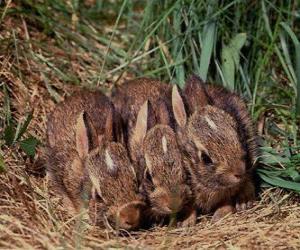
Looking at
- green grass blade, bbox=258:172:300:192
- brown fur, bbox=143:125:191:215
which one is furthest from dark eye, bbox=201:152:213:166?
green grass blade, bbox=258:172:300:192

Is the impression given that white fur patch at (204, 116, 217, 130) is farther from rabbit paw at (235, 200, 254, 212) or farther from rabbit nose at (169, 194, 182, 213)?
rabbit paw at (235, 200, 254, 212)

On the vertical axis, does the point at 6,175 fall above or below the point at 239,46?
below

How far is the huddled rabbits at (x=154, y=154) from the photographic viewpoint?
565 centimetres

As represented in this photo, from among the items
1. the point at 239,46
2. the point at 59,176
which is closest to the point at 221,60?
the point at 239,46

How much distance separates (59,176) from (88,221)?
0.59m

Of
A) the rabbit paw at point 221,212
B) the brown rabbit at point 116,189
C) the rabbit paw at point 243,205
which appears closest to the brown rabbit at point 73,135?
the brown rabbit at point 116,189

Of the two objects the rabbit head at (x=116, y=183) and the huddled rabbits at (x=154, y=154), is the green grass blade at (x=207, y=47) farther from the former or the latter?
the rabbit head at (x=116, y=183)

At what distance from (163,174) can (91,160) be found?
54 centimetres

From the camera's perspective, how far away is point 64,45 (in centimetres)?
799

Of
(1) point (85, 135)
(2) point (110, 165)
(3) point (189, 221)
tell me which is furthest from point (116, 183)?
(3) point (189, 221)

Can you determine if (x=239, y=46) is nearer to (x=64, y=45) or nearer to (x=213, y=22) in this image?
(x=213, y=22)

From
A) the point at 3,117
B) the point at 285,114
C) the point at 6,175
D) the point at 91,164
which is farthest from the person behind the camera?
the point at 285,114

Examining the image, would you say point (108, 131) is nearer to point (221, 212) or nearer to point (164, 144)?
point (164, 144)

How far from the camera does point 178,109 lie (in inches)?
242
